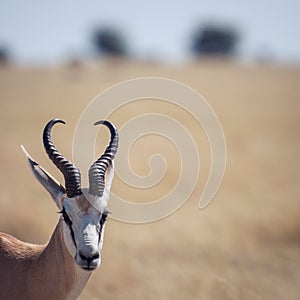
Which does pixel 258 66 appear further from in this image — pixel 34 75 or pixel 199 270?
pixel 199 270

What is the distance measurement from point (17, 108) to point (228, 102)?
420 inches

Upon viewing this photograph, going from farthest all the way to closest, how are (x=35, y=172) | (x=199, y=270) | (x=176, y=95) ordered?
(x=176, y=95) < (x=199, y=270) < (x=35, y=172)

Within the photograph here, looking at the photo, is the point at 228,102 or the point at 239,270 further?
the point at 228,102

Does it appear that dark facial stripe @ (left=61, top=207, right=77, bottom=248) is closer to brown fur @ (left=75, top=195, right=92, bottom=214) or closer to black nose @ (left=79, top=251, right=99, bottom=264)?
brown fur @ (left=75, top=195, right=92, bottom=214)

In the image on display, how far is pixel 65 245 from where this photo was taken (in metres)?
7.40

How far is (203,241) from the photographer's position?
15156 mm

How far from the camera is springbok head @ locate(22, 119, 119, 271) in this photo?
6.82 metres

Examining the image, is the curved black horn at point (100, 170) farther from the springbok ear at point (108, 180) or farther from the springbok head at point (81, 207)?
the springbok ear at point (108, 180)

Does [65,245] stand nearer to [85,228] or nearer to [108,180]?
[85,228]

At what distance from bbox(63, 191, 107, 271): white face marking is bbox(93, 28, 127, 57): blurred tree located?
60444 millimetres

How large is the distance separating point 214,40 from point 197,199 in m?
46.6

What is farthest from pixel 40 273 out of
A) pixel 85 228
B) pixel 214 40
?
pixel 214 40

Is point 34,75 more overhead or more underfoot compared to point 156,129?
more overhead

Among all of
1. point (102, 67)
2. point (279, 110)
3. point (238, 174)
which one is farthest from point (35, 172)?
point (102, 67)
